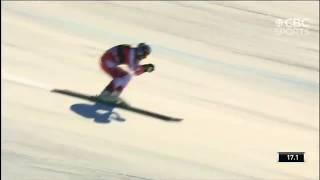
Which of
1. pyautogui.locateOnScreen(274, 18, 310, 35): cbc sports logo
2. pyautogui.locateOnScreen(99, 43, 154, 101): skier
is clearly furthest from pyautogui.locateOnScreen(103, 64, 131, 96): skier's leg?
pyautogui.locateOnScreen(274, 18, 310, 35): cbc sports logo

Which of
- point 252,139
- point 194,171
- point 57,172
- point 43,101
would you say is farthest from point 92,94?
point 252,139

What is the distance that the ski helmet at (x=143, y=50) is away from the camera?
4.94 feet

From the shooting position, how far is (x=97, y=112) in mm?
1521

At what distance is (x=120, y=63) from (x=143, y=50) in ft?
0.22

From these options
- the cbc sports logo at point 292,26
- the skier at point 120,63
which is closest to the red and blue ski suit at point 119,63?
the skier at point 120,63

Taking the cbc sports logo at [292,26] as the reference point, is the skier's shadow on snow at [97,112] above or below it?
below

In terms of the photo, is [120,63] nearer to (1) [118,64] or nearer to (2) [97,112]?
(1) [118,64]

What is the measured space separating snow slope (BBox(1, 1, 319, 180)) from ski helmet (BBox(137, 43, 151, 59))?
2cm

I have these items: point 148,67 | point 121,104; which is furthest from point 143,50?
point 121,104

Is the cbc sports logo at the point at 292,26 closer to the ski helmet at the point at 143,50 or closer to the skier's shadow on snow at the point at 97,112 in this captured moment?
the ski helmet at the point at 143,50

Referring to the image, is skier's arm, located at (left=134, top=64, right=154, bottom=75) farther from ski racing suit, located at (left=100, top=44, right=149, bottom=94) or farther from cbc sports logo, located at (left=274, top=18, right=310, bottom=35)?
cbc sports logo, located at (left=274, top=18, right=310, bottom=35)

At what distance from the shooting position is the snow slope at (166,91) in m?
1.47

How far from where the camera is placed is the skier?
4.94 ft

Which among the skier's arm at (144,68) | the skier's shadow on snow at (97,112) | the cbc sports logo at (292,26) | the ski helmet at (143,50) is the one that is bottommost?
the skier's shadow on snow at (97,112)
